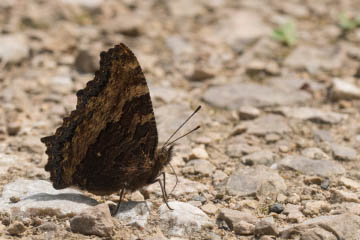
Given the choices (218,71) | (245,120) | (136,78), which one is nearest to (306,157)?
(245,120)

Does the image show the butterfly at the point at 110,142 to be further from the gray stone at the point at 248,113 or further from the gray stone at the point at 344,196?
the gray stone at the point at 248,113

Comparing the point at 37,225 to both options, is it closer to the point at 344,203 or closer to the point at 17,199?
the point at 17,199

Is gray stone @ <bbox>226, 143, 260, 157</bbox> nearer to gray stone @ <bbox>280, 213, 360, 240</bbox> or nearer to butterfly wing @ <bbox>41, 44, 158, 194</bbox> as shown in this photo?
butterfly wing @ <bbox>41, 44, 158, 194</bbox>

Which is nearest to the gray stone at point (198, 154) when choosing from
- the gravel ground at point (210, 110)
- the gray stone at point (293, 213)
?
the gravel ground at point (210, 110)

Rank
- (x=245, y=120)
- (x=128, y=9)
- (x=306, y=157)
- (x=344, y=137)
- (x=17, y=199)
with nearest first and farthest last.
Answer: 1. (x=17, y=199)
2. (x=306, y=157)
3. (x=344, y=137)
4. (x=245, y=120)
5. (x=128, y=9)

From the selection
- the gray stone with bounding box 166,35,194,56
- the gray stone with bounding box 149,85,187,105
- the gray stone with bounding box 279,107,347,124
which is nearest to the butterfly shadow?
the gray stone with bounding box 149,85,187,105

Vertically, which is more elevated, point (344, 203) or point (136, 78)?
point (136, 78)
